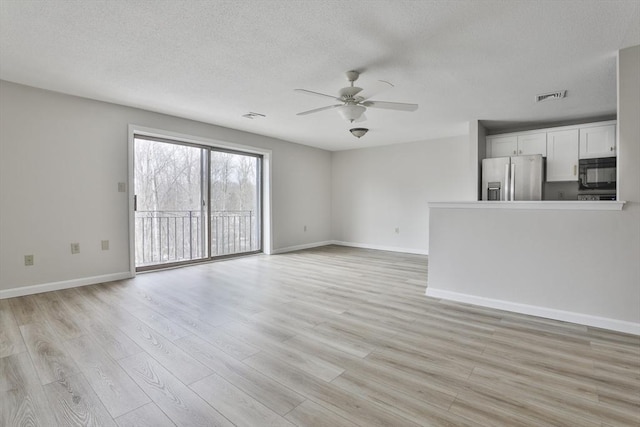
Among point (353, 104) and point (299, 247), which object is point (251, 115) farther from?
point (299, 247)

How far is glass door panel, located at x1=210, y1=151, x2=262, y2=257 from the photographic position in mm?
5418

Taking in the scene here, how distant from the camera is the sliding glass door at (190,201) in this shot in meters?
4.63

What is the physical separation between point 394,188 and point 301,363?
5293 millimetres

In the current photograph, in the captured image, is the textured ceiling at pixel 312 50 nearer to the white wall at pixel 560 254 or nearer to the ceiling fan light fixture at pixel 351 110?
the ceiling fan light fixture at pixel 351 110

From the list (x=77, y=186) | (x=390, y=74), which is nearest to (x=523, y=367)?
(x=390, y=74)

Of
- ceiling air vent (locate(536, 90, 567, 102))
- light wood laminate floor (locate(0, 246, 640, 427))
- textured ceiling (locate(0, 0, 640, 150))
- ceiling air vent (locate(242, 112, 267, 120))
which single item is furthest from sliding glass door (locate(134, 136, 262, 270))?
ceiling air vent (locate(536, 90, 567, 102))

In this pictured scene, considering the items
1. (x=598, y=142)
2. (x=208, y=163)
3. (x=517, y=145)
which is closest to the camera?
(x=598, y=142)

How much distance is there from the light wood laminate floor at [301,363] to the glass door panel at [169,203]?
149 cm

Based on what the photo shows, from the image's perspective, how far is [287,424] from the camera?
1425mm

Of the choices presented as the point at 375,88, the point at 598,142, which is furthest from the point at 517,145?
the point at 375,88

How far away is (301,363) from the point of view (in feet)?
6.50

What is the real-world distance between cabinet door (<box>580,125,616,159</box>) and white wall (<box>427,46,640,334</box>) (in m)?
2.24

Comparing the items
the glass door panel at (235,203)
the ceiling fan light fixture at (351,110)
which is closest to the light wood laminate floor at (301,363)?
the ceiling fan light fixture at (351,110)

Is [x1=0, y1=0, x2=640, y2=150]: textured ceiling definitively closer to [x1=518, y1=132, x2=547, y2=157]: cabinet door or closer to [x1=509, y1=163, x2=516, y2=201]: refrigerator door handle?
[x1=518, y1=132, x2=547, y2=157]: cabinet door
